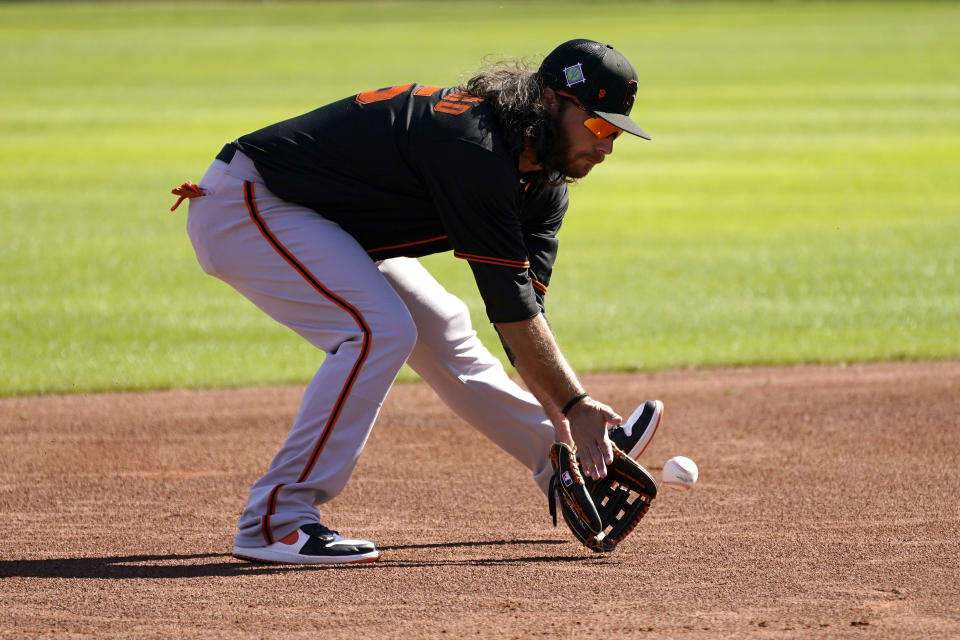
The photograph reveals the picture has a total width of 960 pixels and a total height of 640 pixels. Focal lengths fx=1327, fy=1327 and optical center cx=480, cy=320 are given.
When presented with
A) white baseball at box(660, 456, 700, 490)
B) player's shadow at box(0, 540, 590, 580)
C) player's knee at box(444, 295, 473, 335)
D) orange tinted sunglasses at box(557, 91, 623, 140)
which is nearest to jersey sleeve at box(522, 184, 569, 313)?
player's knee at box(444, 295, 473, 335)

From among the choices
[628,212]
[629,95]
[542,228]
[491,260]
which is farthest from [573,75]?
[628,212]

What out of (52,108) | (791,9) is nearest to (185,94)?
(52,108)

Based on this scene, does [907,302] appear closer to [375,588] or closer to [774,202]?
[774,202]

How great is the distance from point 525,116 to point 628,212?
37.3 ft

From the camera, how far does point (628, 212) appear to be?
50.8ft

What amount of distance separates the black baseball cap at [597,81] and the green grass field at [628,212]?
0.52 m

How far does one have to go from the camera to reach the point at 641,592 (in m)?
4.20

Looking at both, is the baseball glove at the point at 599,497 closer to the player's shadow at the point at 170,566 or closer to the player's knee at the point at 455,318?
the player's shadow at the point at 170,566

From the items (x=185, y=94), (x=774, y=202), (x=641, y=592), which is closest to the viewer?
(x=641, y=592)

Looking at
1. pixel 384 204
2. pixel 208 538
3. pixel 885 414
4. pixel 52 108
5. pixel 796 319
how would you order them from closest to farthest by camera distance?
pixel 384 204
pixel 208 538
pixel 885 414
pixel 796 319
pixel 52 108

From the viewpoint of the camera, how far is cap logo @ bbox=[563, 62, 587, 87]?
4.27 metres

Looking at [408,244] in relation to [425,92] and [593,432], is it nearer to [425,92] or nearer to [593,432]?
[425,92]

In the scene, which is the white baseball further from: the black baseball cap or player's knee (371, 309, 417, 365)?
the black baseball cap

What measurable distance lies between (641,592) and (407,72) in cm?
3161
